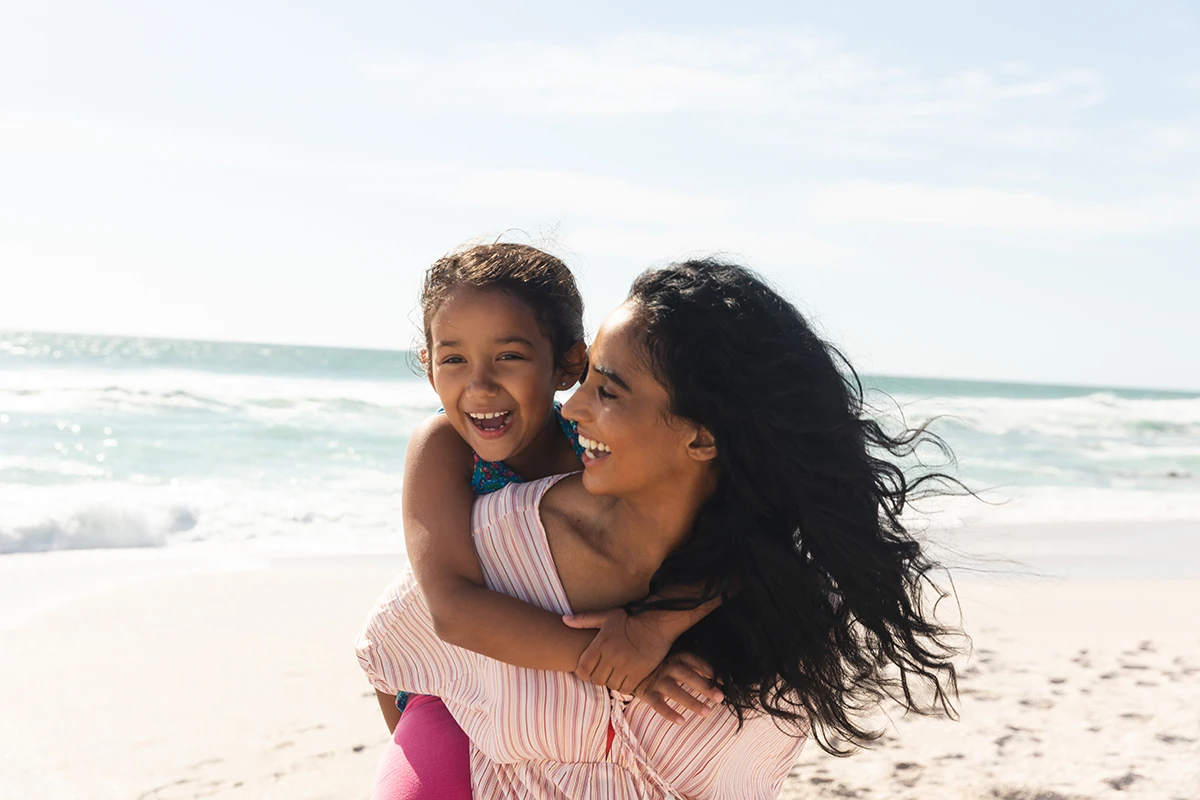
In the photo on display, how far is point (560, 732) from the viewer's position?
2.08 metres

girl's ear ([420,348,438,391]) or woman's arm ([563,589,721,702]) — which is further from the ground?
girl's ear ([420,348,438,391])

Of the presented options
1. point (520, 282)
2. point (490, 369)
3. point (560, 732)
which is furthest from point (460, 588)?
point (520, 282)

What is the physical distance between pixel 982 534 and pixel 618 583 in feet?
28.0

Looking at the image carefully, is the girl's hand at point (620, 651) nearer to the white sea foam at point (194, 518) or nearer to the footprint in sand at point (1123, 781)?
the footprint in sand at point (1123, 781)

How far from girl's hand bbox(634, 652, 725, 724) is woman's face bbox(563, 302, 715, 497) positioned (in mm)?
346

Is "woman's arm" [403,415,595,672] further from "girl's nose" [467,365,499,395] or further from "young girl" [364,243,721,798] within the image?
"girl's nose" [467,365,499,395]

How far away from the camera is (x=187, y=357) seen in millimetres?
37156

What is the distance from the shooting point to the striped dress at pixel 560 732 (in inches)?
82.4

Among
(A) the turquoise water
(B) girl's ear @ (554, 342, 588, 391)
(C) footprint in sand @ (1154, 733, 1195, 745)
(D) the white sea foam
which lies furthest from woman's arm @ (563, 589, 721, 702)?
(D) the white sea foam

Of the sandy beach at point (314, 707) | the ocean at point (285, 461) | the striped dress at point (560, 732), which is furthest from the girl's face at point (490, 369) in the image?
the sandy beach at point (314, 707)

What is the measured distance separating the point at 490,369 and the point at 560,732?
965mm

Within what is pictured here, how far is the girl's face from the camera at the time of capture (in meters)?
2.67

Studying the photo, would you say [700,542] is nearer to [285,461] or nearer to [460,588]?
[460,588]

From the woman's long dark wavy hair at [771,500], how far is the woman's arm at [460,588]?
187 mm
